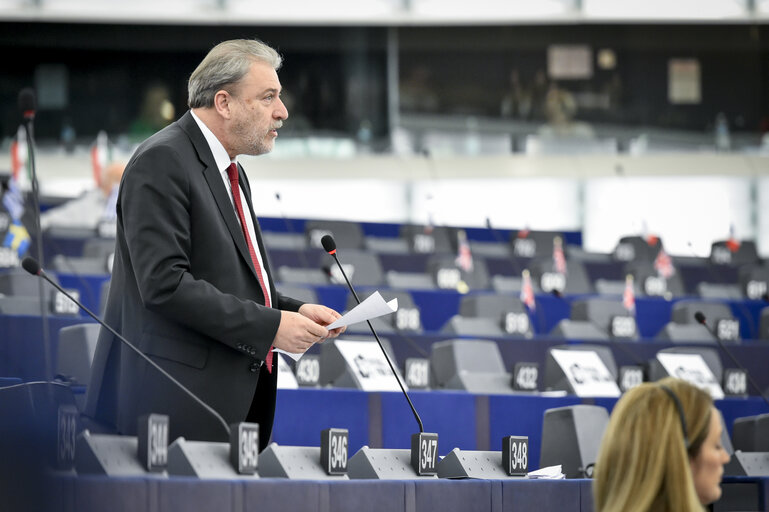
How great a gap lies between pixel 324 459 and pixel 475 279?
7.02m

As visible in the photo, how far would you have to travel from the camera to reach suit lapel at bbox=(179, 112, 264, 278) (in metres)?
2.77

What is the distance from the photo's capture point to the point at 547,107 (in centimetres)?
1444

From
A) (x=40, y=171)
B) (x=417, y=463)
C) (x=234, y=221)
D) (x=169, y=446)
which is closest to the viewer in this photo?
(x=169, y=446)

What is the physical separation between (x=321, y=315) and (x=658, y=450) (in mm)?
1115

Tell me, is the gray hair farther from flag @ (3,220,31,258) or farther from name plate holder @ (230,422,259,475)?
flag @ (3,220,31,258)

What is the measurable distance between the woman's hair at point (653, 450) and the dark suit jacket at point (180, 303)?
3.28ft

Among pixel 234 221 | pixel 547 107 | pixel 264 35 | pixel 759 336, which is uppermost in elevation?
Result: pixel 264 35

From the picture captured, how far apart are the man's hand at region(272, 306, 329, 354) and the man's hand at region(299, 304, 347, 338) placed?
60 mm

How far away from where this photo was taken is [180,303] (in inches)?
103

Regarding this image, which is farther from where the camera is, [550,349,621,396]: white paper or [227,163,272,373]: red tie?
[550,349,621,396]: white paper


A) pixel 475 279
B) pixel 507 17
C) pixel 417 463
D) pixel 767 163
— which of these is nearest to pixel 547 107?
pixel 507 17

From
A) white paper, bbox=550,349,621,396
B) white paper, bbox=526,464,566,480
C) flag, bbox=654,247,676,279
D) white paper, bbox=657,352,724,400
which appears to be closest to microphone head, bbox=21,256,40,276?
white paper, bbox=526,464,566,480

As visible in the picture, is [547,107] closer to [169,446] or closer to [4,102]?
[4,102]

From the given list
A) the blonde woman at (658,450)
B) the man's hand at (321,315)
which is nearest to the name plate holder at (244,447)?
the man's hand at (321,315)
